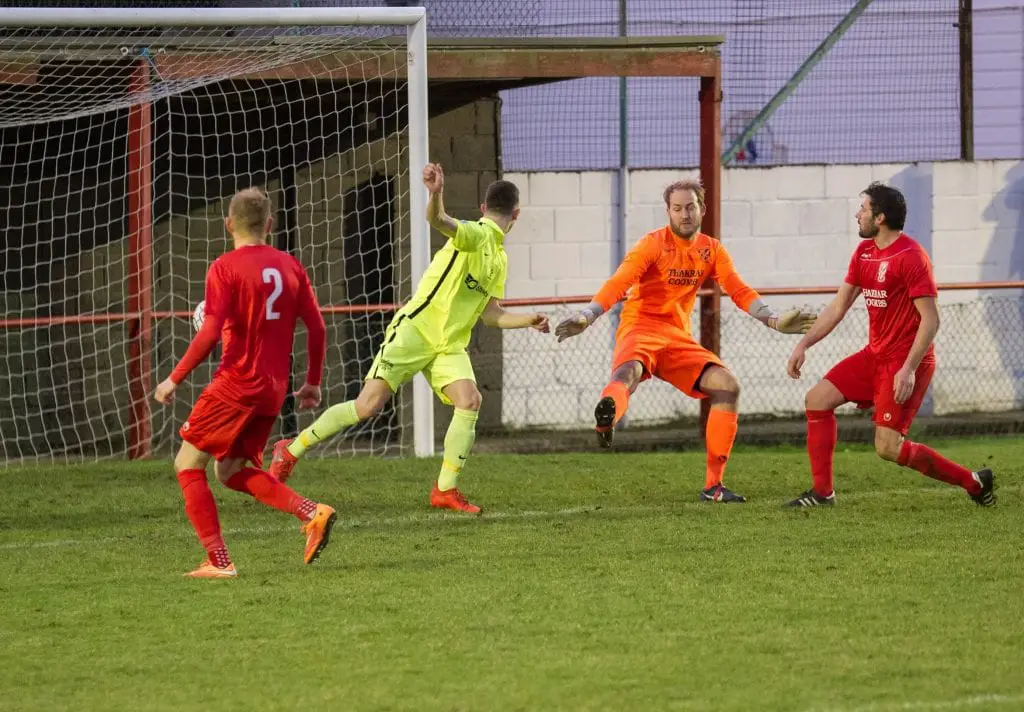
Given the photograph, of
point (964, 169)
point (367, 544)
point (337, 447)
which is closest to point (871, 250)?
point (367, 544)

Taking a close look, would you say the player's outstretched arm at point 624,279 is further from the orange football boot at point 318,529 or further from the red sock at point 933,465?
the orange football boot at point 318,529

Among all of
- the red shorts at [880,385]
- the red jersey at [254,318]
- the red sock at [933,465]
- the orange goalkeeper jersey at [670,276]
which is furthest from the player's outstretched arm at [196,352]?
the red sock at [933,465]

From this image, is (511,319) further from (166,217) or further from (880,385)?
(166,217)

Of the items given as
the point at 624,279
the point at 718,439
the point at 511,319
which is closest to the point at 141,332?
the point at 511,319

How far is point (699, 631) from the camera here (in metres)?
5.62

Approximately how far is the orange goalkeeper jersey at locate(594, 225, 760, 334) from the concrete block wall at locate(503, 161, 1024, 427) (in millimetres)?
4552

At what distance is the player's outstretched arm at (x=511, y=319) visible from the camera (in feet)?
26.6

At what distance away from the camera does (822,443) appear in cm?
858

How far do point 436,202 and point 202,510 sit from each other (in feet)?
6.74

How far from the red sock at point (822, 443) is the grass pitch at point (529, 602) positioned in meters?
0.22

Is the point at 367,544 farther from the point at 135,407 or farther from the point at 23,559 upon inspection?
the point at 135,407

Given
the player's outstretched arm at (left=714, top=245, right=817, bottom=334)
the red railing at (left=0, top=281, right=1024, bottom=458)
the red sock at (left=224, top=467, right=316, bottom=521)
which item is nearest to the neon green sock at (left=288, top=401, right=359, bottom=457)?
the red sock at (left=224, top=467, right=316, bottom=521)

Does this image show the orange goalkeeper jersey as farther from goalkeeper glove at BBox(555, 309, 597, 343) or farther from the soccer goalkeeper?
goalkeeper glove at BBox(555, 309, 597, 343)

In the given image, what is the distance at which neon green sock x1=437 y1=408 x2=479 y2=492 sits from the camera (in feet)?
28.5
